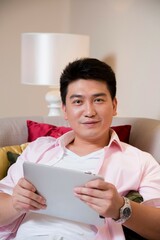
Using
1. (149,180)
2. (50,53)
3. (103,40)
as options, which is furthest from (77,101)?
(103,40)

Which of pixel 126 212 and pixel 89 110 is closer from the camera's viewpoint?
pixel 126 212

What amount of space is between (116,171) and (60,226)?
9.7 inches

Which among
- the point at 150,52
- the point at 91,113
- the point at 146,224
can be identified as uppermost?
the point at 150,52

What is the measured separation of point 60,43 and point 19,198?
1298mm

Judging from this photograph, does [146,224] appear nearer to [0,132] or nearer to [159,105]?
[0,132]

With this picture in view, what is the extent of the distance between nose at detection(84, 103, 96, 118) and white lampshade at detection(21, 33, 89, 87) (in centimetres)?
99

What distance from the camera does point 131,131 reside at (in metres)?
1.69

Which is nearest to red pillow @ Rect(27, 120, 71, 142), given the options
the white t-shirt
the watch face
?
the white t-shirt

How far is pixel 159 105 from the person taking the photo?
2064 mm

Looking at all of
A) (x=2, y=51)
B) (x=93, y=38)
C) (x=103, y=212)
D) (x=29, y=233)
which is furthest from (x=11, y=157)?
(x=2, y=51)

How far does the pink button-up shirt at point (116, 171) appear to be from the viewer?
3.93ft

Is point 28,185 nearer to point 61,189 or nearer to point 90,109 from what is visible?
point 61,189

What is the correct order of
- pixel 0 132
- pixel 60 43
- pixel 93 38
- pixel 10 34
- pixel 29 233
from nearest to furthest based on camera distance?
pixel 29 233 → pixel 0 132 → pixel 60 43 → pixel 93 38 → pixel 10 34

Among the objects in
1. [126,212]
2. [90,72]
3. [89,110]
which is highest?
[90,72]
